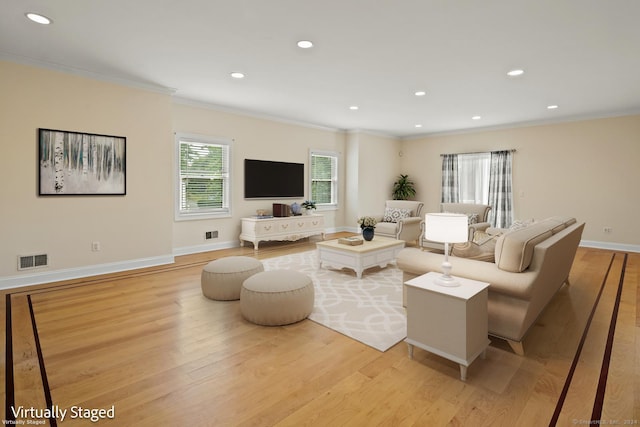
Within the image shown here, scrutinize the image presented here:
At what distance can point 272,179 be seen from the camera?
7.13 metres

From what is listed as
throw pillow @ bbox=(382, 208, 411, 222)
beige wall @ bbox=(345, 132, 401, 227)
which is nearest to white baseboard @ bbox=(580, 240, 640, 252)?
throw pillow @ bbox=(382, 208, 411, 222)

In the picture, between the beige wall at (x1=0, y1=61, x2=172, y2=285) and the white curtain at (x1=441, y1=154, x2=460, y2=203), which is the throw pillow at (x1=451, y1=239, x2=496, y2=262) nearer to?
the beige wall at (x1=0, y1=61, x2=172, y2=285)

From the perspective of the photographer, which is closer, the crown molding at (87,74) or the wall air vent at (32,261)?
the crown molding at (87,74)

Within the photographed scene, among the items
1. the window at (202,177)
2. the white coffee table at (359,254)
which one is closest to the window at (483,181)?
the white coffee table at (359,254)

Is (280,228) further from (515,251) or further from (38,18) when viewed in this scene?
(515,251)

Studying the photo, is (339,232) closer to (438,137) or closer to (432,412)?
(438,137)

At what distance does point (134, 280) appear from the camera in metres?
4.30

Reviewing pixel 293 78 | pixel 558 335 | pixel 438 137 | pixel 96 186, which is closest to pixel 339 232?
pixel 438 137

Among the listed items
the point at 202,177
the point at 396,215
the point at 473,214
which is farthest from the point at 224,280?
the point at 473,214

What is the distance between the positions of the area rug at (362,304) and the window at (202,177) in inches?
78.0

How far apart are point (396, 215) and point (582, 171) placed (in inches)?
152

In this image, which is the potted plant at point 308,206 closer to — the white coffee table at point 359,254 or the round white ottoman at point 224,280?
the white coffee table at point 359,254

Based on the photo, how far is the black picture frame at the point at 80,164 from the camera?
162 inches

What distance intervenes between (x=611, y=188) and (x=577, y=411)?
6494 millimetres
